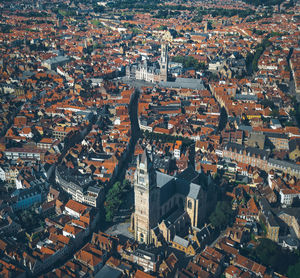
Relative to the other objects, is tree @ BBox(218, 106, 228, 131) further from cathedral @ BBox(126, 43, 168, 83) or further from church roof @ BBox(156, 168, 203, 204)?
church roof @ BBox(156, 168, 203, 204)

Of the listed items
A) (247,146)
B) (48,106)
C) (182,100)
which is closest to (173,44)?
(182,100)

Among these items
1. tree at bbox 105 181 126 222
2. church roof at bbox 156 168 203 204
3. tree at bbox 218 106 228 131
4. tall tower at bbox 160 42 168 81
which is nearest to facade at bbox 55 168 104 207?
tree at bbox 105 181 126 222

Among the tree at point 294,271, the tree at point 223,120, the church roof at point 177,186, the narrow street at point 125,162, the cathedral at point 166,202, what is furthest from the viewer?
the tree at point 223,120

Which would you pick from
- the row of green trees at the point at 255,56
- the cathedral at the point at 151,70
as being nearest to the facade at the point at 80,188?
the cathedral at the point at 151,70

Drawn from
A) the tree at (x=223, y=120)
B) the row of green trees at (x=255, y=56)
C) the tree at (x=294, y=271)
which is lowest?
the tree at (x=294, y=271)

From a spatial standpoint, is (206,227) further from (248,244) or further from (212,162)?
(212,162)

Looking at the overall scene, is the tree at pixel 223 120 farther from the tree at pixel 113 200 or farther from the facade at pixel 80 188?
the facade at pixel 80 188

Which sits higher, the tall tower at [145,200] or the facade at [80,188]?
the tall tower at [145,200]
